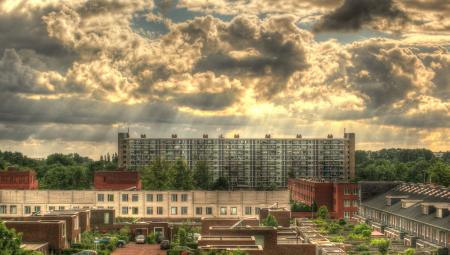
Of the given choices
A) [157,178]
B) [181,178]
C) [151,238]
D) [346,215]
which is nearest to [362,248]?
[151,238]

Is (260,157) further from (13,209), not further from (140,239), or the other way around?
(140,239)

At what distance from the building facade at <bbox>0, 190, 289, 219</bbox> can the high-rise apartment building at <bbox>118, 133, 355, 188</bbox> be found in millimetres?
96513

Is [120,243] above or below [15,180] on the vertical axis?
below

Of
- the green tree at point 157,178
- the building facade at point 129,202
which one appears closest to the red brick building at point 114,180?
the building facade at point 129,202

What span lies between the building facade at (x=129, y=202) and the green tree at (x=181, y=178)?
30032 millimetres

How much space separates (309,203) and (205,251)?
69.7m

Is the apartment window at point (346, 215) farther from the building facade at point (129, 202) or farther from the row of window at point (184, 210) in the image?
the row of window at point (184, 210)

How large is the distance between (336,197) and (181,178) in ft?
117

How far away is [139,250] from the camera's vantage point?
233 feet

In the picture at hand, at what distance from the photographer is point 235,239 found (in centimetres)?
5056

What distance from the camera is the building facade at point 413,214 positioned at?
2682 inches

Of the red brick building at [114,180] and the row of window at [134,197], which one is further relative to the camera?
the red brick building at [114,180]

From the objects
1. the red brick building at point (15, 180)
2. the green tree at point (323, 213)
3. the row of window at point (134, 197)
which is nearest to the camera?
the row of window at point (134, 197)

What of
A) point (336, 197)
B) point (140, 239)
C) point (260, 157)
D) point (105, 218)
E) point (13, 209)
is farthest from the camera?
point (260, 157)
